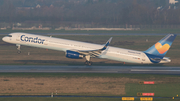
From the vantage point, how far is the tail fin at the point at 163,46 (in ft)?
184

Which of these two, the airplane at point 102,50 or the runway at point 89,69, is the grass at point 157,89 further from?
the airplane at point 102,50

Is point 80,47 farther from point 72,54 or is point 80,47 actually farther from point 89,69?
point 89,69

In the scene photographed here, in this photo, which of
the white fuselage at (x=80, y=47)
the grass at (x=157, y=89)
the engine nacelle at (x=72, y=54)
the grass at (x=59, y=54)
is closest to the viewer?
the grass at (x=157, y=89)

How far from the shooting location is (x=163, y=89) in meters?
42.6

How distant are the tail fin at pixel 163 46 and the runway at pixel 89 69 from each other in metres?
3.45

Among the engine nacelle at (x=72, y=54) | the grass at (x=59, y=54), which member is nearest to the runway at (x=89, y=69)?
the engine nacelle at (x=72, y=54)

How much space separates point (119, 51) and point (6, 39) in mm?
27293

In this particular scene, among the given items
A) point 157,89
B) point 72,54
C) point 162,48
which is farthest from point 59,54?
point 157,89

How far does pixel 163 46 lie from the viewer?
56875mm

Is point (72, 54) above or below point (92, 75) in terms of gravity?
above

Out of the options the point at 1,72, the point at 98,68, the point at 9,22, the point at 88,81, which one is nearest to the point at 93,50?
the point at 98,68

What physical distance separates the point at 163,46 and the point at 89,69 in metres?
16.8

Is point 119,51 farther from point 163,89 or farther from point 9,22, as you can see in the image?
point 9,22

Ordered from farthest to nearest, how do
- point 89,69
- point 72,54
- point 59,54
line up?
1. point 59,54
2. point 72,54
3. point 89,69
